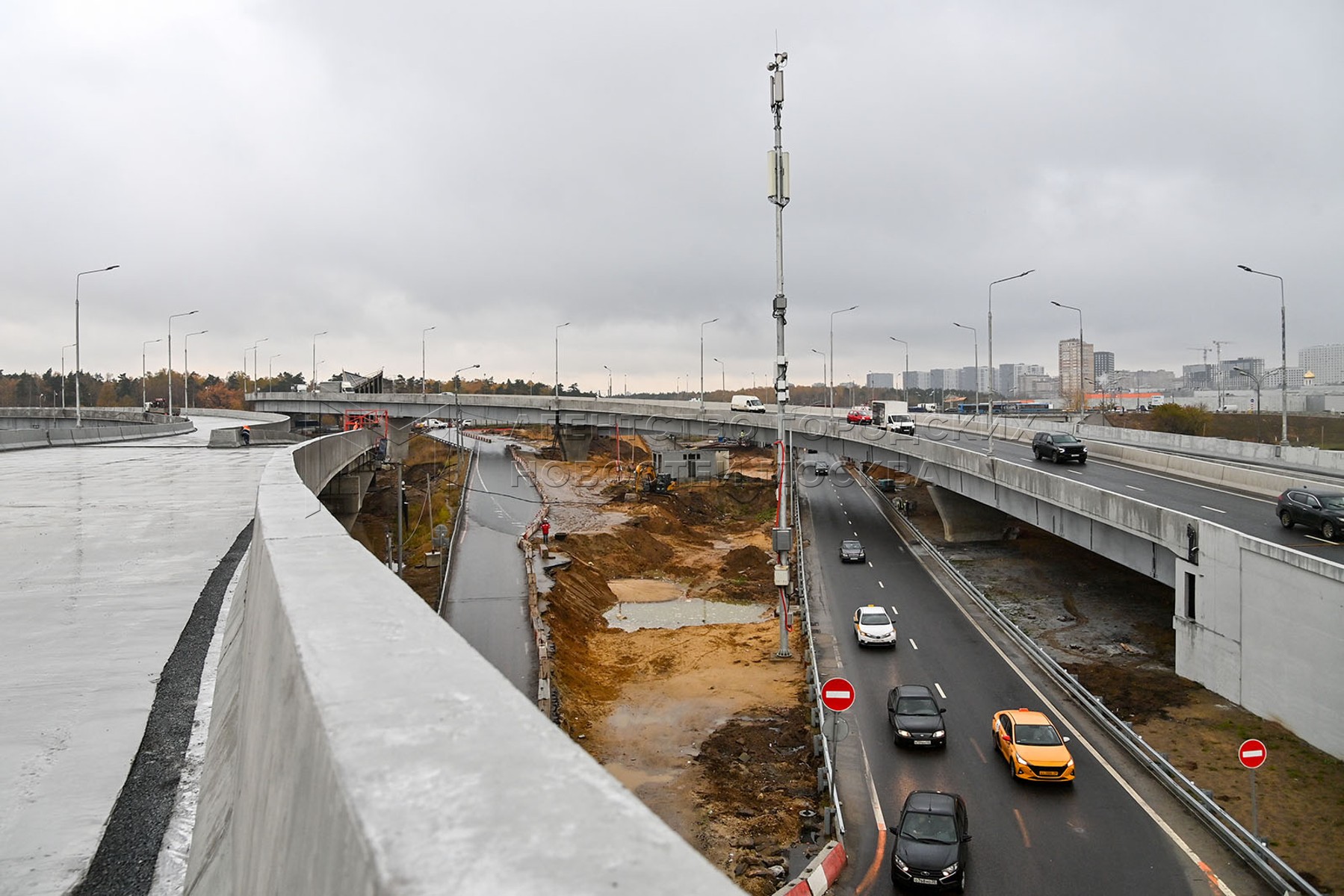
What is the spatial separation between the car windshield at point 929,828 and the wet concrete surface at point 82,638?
1216 centimetres

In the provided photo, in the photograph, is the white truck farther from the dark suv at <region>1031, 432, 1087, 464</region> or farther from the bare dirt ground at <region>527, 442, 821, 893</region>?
the dark suv at <region>1031, 432, 1087, 464</region>

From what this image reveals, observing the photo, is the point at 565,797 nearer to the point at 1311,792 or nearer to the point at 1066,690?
the point at 1311,792

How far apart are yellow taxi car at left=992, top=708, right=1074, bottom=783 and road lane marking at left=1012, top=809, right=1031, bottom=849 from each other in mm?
1219

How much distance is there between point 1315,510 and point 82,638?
27.5m

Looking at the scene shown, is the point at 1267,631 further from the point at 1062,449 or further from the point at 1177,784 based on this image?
the point at 1062,449

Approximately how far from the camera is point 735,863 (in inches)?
633

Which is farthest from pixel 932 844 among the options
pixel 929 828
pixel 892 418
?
pixel 892 418

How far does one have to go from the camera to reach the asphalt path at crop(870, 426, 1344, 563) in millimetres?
23281

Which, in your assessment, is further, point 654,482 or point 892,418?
point 654,482


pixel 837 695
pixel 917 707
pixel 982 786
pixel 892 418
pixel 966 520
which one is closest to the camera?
pixel 837 695

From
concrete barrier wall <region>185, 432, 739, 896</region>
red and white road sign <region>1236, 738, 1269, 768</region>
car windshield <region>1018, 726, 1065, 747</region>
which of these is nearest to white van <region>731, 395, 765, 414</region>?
car windshield <region>1018, 726, 1065, 747</region>

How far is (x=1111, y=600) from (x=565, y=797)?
127 ft

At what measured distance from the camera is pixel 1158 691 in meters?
24.3

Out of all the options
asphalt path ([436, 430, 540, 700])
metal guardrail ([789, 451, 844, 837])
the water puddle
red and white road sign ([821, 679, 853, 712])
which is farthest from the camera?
the water puddle
